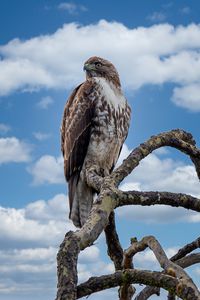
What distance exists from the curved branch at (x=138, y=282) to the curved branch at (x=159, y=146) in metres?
0.69

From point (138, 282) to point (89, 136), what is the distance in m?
4.43

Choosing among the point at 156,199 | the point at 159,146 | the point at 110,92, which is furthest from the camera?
the point at 110,92

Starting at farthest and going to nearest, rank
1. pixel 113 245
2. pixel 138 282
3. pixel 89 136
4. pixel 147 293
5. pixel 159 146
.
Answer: pixel 89 136
pixel 113 245
pixel 147 293
pixel 159 146
pixel 138 282

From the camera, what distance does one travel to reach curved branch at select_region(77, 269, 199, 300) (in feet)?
8.29

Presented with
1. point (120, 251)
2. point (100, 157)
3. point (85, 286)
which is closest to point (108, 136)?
point (100, 157)

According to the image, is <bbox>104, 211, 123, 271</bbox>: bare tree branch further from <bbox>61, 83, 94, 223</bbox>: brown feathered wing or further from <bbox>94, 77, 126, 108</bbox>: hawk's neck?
<bbox>94, 77, 126, 108</bbox>: hawk's neck

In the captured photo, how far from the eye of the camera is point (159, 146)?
4.34 metres

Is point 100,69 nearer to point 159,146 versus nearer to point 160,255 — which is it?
point 159,146

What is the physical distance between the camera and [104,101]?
748 cm

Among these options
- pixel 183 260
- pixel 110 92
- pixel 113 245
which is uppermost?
pixel 110 92

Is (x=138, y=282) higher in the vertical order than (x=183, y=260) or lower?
lower

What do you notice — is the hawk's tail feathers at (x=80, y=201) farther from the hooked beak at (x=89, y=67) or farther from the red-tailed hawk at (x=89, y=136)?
the hooked beak at (x=89, y=67)

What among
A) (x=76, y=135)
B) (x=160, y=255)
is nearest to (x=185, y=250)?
(x=160, y=255)

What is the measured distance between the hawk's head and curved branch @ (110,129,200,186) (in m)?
3.77
